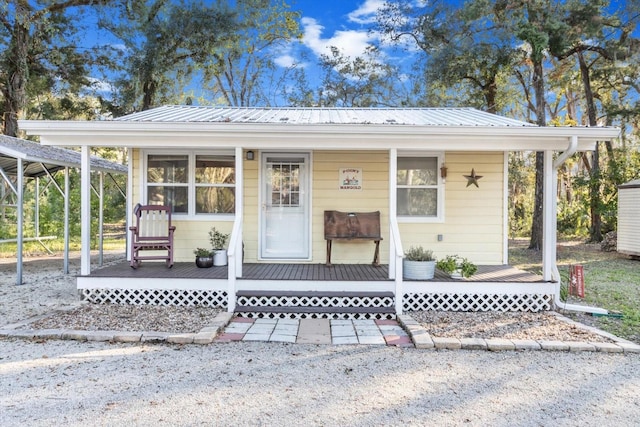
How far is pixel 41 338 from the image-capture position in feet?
13.3

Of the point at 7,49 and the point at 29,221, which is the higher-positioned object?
the point at 7,49

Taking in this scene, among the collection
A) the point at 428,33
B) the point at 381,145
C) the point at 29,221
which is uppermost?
the point at 428,33

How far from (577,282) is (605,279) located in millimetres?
2126

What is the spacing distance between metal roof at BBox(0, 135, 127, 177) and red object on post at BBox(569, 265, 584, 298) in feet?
28.1

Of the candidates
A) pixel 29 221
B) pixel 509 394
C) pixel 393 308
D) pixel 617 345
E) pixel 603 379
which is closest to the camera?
pixel 509 394

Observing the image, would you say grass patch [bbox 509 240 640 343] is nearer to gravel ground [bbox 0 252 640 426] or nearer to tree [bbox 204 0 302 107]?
gravel ground [bbox 0 252 640 426]

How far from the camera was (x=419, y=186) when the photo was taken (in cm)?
668

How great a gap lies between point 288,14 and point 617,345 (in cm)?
1897

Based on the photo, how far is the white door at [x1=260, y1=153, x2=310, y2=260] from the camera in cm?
668

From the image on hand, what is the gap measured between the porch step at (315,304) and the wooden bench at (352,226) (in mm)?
1305

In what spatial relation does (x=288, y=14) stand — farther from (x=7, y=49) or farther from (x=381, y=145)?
(x=381, y=145)

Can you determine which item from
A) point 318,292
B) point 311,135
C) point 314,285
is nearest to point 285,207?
point 311,135

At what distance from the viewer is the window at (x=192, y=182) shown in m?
6.63

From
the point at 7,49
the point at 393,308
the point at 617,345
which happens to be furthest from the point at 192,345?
the point at 7,49
